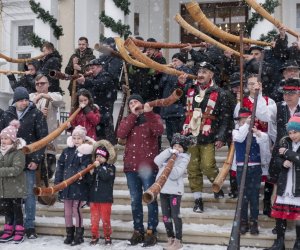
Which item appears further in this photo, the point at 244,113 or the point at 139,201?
the point at 139,201

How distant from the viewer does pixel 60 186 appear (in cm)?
656

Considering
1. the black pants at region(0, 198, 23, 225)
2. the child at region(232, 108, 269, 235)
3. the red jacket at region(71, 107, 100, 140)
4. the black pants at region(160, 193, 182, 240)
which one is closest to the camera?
the black pants at region(160, 193, 182, 240)

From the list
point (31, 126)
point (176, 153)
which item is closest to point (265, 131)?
point (176, 153)

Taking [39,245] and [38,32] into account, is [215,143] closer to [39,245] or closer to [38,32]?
[39,245]

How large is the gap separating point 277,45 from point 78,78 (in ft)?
9.75

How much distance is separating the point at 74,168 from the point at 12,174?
78cm

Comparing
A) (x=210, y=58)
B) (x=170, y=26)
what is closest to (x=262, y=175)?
(x=210, y=58)

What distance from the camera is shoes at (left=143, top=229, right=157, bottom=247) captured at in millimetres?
6797

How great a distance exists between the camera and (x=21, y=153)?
7188 millimetres

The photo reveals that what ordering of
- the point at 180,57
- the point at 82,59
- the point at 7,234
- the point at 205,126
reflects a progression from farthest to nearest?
the point at 82,59 < the point at 180,57 < the point at 205,126 < the point at 7,234

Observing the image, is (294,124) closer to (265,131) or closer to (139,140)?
(265,131)

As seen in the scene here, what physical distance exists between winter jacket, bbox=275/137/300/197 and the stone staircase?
0.75 meters

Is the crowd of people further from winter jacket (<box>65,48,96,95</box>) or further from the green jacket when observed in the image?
winter jacket (<box>65,48,96,95</box>)

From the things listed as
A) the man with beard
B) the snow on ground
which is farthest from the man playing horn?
the man with beard
